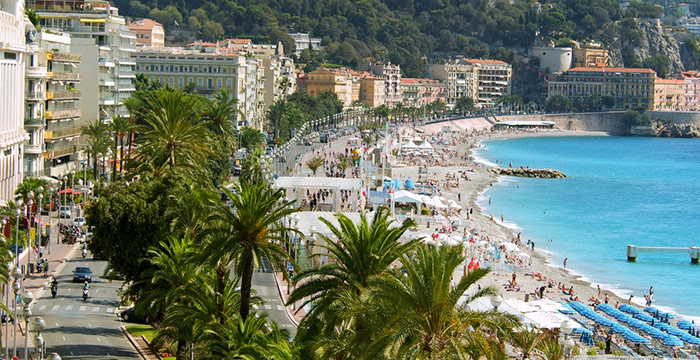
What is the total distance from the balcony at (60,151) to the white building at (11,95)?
5.30 m

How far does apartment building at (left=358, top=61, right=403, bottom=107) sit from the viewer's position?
178m

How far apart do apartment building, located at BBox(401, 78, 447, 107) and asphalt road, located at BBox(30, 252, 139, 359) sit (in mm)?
149308

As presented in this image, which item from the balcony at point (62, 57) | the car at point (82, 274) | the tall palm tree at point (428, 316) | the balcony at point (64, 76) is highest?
the balcony at point (62, 57)

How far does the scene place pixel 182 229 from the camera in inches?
1172

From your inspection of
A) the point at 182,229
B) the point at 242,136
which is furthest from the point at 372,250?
the point at 242,136

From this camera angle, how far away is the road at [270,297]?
31.8 m

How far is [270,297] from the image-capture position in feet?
116

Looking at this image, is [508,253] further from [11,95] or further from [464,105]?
[464,105]

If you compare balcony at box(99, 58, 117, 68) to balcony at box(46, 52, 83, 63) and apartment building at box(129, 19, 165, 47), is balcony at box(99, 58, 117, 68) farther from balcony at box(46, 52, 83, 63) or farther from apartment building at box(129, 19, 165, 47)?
apartment building at box(129, 19, 165, 47)

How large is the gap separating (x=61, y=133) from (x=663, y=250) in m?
31.7

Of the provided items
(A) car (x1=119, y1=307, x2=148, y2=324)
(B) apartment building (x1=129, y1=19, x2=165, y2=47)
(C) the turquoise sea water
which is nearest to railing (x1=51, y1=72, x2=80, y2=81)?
(C) the turquoise sea water

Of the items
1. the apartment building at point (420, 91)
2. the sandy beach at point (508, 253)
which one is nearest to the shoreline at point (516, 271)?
the sandy beach at point (508, 253)

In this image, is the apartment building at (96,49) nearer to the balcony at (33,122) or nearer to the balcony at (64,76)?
the balcony at (64,76)

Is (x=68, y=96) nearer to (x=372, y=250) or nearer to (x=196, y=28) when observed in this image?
(x=372, y=250)
